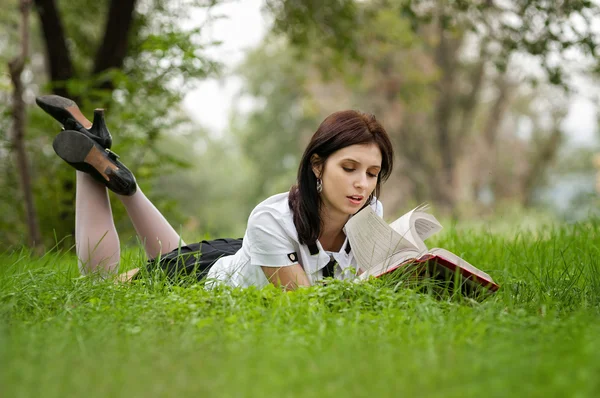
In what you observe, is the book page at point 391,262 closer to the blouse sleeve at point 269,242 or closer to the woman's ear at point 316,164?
the blouse sleeve at point 269,242

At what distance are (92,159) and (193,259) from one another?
2.82ft

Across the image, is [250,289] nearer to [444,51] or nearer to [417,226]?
[417,226]

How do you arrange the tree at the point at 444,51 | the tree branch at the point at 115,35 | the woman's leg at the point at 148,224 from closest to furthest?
the woman's leg at the point at 148,224 → the tree at the point at 444,51 → the tree branch at the point at 115,35

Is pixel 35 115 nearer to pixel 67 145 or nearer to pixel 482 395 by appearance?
pixel 67 145

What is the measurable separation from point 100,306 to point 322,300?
972 mm

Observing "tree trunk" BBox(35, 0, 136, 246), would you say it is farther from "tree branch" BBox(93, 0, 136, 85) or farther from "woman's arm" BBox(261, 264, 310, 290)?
"woman's arm" BBox(261, 264, 310, 290)

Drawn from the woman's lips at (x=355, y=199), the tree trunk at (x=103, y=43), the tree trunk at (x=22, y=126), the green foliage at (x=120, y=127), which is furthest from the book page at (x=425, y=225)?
the tree trunk at (x=103, y=43)

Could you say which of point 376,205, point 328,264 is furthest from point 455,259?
point 376,205

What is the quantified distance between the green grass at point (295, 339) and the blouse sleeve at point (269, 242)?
0.43 m

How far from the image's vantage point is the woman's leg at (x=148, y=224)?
13.1 feet

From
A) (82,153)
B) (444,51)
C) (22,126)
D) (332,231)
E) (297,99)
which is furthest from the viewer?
(297,99)

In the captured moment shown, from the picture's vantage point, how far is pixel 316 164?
3.43m

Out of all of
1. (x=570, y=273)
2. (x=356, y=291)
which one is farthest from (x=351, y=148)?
(x=570, y=273)

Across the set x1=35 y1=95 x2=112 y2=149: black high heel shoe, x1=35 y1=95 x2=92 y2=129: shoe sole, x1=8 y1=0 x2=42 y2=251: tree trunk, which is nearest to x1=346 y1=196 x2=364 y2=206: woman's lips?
x1=35 y1=95 x2=112 y2=149: black high heel shoe
